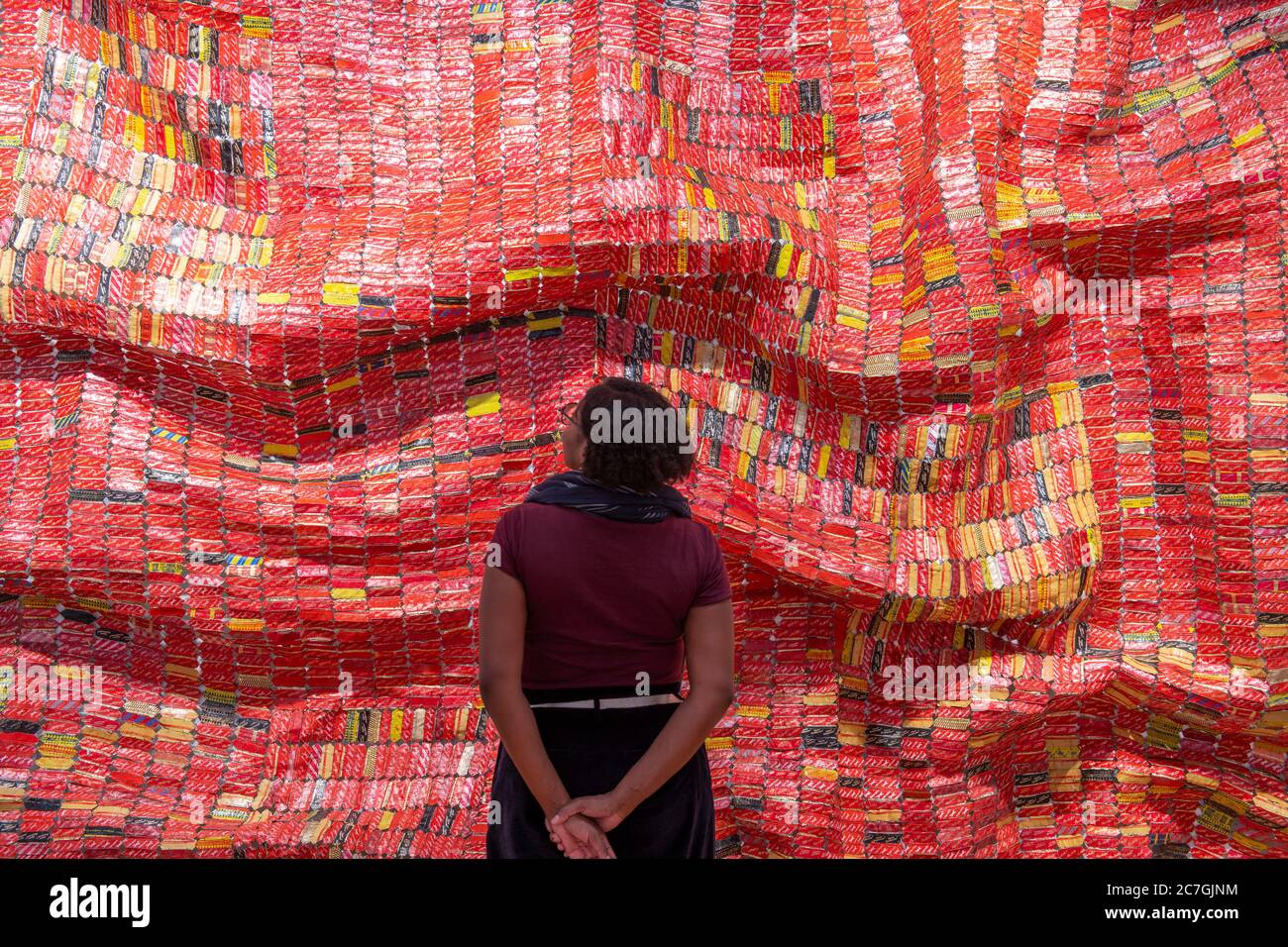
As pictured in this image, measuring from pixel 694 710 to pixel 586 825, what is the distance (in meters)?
0.27

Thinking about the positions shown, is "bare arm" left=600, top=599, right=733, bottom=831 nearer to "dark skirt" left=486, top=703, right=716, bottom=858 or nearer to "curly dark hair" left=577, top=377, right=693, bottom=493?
"dark skirt" left=486, top=703, right=716, bottom=858

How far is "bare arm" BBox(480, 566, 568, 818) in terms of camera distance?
2.01 metres

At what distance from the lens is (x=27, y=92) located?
11.1ft

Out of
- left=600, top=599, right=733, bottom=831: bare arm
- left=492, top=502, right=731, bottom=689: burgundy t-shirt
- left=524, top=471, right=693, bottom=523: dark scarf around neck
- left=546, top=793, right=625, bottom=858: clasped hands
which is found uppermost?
left=524, top=471, right=693, bottom=523: dark scarf around neck

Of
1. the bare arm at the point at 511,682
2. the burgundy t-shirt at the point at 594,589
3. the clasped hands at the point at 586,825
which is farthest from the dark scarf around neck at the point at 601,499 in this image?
the clasped hands at the point at 586,825

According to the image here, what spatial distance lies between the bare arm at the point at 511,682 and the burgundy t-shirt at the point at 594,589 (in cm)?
3

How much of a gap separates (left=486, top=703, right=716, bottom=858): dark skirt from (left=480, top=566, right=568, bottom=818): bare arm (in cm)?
5

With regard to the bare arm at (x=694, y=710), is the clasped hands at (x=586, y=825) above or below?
below

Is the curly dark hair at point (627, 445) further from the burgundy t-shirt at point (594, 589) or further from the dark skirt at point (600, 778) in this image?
the dark skirt at point (600, 778)

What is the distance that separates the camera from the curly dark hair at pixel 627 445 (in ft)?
6.81

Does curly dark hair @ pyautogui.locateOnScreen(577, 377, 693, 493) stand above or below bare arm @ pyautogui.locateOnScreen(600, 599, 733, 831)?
above

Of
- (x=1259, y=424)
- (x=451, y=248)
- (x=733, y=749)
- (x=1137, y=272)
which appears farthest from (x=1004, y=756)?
(x=451, y=248)

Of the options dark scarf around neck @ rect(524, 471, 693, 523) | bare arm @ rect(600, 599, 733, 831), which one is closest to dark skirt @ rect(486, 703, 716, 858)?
bare arm @ rect(600, 599, 733, 831)

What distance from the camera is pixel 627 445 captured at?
2.07 m
